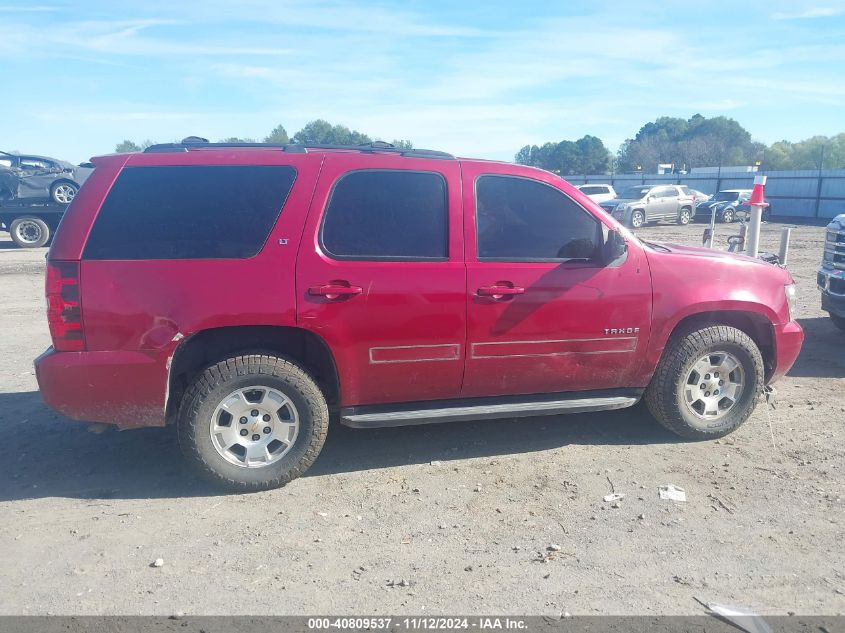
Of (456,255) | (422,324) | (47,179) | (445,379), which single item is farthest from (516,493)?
(47,179)

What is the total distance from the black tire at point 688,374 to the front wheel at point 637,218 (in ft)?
76.7

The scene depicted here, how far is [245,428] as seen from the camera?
4184 millimetres

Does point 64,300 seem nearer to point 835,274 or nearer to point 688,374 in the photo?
point 688,374

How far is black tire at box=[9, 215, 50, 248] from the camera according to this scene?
17922 millimetres

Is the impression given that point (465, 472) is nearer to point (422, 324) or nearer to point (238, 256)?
point (422, 324)

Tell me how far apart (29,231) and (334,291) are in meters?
17.3

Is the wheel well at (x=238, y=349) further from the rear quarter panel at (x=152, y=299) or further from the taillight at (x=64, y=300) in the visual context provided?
the taillight at (x=64, y=300)

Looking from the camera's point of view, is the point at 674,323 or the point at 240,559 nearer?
the point at 240,559

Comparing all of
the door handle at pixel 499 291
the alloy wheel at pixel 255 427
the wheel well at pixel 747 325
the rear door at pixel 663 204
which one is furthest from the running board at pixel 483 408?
the rear door at pixel 663 204

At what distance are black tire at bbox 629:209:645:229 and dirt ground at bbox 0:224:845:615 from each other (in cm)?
2277

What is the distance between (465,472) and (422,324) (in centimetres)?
104

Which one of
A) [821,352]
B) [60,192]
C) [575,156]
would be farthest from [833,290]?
[575,156]

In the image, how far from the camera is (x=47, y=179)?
17.8 meters

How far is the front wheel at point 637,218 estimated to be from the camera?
Result: 27223 mm
